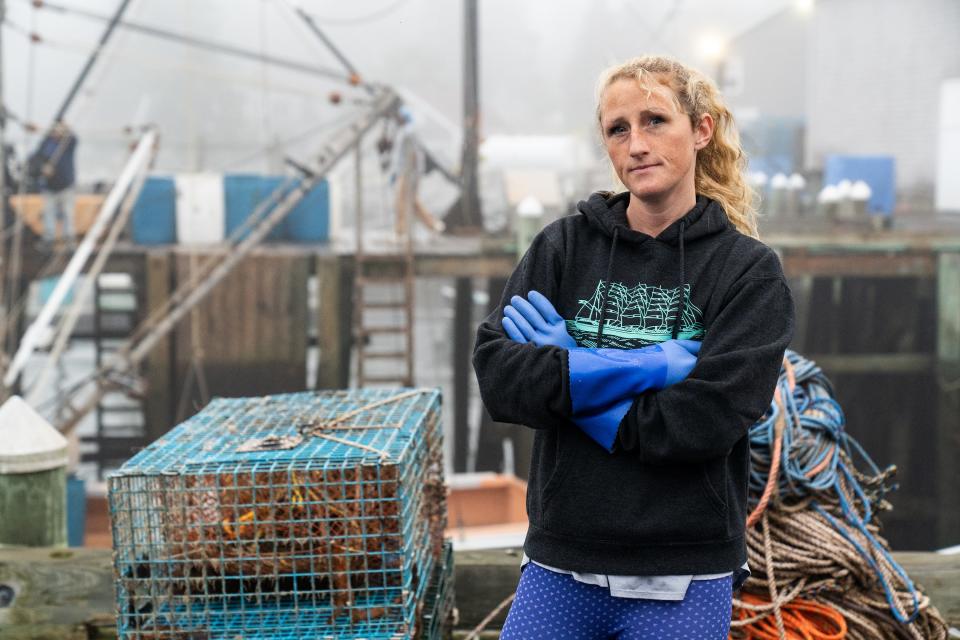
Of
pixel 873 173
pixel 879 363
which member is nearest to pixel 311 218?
pixel 879 363

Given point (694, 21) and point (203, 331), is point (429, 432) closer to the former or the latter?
point (203, 331)

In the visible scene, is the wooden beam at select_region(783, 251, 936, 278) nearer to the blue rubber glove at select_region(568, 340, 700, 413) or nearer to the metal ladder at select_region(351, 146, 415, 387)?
the metal ladder at select_region(351, 146, 415, 387)

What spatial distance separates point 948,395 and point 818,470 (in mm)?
11314

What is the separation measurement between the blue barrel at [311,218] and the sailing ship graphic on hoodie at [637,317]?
646 inches

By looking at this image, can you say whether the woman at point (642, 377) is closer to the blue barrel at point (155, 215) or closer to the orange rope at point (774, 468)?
the orange rope at point (774, 468)

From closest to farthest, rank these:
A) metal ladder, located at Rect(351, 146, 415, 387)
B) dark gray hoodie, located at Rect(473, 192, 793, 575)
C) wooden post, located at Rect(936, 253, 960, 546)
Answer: dark gray hoodie, located at Rect(473, 192, 793, 575) → wooden post, located at Rect(936, 253, 960, 546) → metal ladder, located at Rect(351, 146, 415, 387)

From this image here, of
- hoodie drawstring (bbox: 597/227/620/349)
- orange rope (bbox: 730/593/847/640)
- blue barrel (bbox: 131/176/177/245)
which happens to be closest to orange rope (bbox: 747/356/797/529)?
orange rope (bbox: 730/593/847/640)

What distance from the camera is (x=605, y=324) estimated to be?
89.0 inches

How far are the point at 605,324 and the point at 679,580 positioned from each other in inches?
21.8

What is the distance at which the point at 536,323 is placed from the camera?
7.31ft

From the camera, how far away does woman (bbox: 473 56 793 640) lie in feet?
6.85

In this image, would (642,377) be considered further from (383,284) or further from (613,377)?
(383,284)

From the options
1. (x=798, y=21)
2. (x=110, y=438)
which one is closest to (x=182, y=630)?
(x=110, y=438)

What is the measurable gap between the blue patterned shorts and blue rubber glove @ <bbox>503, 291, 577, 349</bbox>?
0.49 metres
